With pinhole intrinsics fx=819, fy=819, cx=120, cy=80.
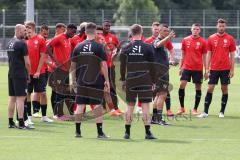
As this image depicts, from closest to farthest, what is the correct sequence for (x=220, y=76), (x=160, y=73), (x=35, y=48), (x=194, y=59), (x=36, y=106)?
1. (x=160, y=73)
2. (x=35, y=48)
3. (x=36, y=106)
4. (x=220, y=76)
5. (x=194, y=59)

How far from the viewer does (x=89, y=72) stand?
15031mm

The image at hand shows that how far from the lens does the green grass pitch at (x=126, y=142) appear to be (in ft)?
41.4

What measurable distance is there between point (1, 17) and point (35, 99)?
36.4 m

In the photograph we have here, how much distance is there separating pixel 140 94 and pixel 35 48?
412 centimetres

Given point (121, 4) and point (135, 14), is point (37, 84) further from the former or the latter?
point (121, 4)

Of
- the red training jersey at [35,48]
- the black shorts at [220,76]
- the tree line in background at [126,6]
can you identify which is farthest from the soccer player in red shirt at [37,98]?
the tree line in background at [126,6]

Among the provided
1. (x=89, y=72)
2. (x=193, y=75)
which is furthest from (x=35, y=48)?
(x=193, y=75)

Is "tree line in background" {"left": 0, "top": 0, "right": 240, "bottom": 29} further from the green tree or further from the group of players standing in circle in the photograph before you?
the group of players standing in circle

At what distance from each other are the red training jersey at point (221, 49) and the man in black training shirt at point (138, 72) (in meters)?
4.75

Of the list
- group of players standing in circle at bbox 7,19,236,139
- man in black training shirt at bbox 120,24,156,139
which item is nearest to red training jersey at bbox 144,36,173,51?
group of players standing in circle at bbox 7,19,236,139

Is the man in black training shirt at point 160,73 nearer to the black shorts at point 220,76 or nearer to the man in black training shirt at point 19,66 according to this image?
the black shorts at point 220,76

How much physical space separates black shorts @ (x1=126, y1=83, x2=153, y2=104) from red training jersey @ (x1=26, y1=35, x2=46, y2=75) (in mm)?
3670

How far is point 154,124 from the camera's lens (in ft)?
57.9

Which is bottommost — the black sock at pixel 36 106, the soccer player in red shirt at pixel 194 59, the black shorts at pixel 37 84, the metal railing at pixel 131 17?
the black sock at pixel 36 106
